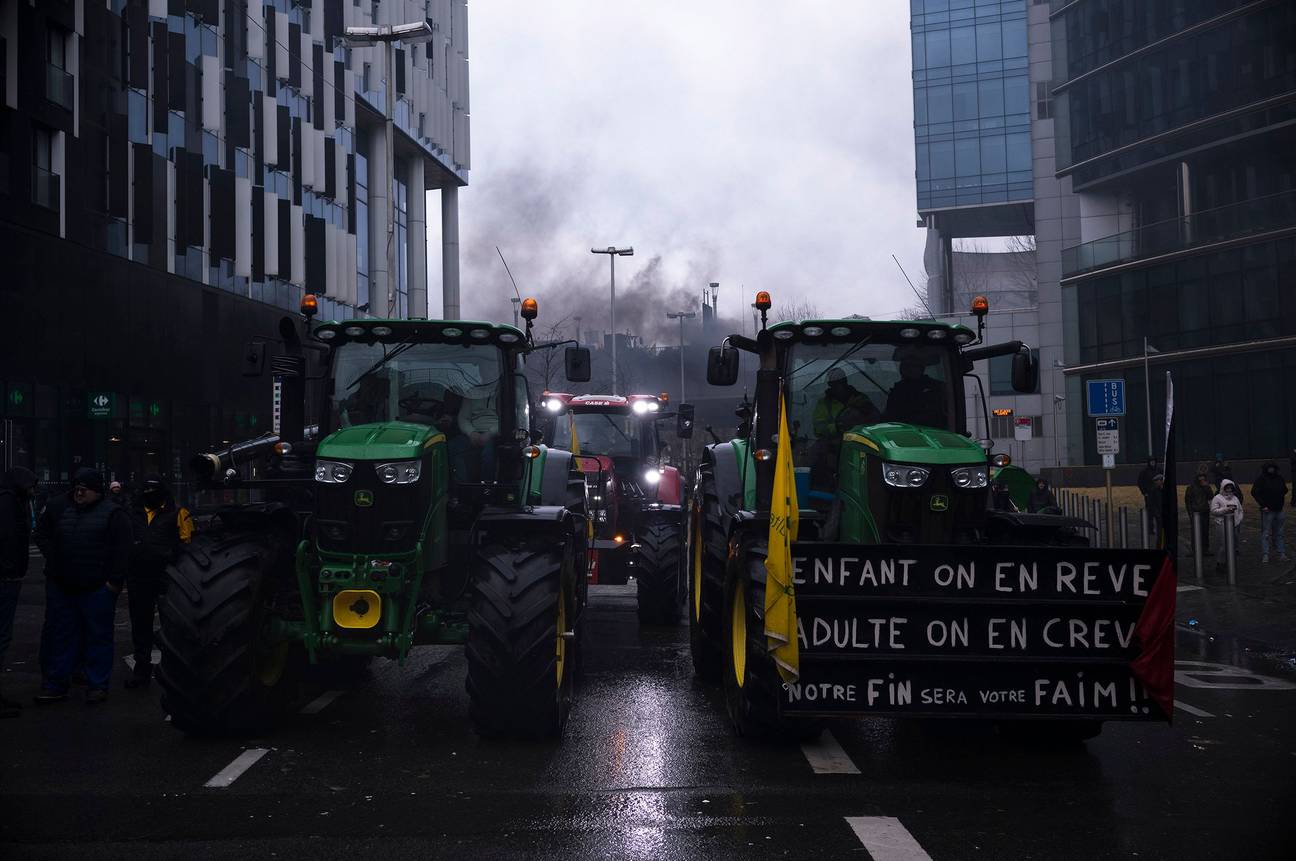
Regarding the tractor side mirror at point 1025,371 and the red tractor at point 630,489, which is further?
the red tractor at point 630,489

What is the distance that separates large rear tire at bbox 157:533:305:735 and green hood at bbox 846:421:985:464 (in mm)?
3908

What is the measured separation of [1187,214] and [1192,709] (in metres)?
37.7

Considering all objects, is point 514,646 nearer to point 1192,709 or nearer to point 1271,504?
point 1192,709

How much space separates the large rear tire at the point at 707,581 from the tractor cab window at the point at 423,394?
5.99 ft

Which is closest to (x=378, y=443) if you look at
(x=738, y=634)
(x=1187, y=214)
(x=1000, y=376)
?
(x=738, y=634)

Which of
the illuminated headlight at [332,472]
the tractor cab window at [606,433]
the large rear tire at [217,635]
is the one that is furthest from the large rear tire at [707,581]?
the tractor cab window at [606,433]

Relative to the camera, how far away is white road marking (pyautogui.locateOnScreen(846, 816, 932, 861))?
5977mm

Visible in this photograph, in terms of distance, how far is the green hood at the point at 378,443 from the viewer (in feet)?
28.1

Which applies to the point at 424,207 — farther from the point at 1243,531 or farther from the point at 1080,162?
the point at 1243,531

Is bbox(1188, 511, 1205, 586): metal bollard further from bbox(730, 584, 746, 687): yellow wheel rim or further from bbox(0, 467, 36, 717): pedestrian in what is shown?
bbox(0, 467, 36, 717): pedestrian

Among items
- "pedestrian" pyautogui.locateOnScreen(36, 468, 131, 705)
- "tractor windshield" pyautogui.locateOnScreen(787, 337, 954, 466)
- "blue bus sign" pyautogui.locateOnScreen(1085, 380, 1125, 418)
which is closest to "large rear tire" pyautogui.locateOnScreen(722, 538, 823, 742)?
"tractor windshield" pyautogui.locateOnScreen(787, 337, 954, 466)

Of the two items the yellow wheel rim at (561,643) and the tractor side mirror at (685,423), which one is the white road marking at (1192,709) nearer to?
the yellow wheel rim at (561,643)

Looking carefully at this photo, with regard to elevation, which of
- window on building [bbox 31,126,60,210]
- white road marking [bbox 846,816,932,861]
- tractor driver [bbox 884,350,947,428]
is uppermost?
window on building [bbox 31,126,60,210]

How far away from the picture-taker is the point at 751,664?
7785 mm
